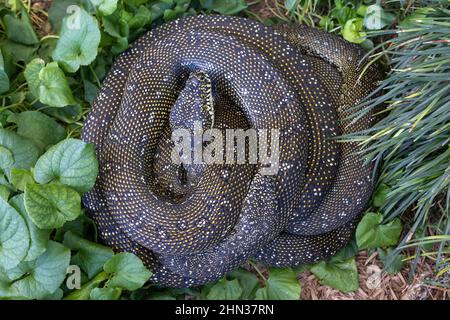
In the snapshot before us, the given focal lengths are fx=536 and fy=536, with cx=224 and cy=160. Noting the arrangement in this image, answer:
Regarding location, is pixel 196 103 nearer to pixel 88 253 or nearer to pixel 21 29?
pixel 88 253

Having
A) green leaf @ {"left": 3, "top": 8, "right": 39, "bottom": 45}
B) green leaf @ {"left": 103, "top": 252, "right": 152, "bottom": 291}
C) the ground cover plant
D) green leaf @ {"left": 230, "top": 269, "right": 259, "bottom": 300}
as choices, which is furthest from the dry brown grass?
green leaf @ {"left": 3, "top": 8, "right": 39, "bottom": 45}

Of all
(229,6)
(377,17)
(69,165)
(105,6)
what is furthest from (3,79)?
(377,17)

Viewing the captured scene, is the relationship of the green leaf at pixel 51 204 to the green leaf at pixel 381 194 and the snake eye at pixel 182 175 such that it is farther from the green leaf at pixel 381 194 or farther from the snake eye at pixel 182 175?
the green leaf at pixel 381 194

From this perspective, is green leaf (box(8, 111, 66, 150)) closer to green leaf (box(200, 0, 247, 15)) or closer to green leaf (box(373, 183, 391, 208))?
green leaf (box(200, 0, 247, 15))

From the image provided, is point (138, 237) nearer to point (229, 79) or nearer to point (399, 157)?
point (229, 79)

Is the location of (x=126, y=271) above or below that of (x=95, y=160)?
below

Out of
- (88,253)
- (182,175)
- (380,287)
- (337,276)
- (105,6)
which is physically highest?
(105,6)
